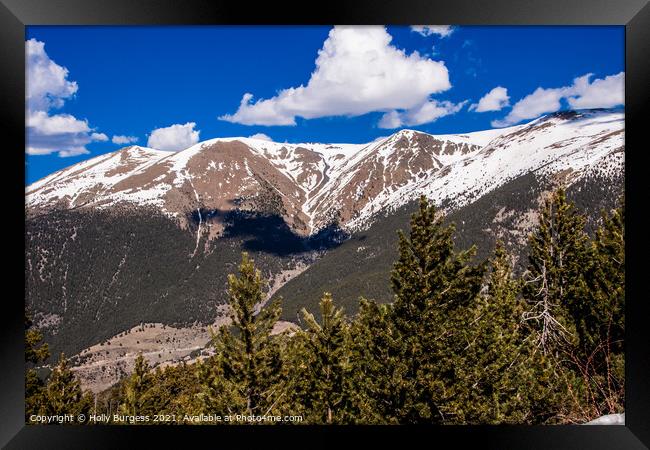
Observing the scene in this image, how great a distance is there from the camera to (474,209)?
5694 inches

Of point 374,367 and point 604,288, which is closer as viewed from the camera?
point 374,367

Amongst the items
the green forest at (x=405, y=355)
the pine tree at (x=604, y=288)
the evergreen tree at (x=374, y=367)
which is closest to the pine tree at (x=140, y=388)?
the green forest at (x=405, y=355)

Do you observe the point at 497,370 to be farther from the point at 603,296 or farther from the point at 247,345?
the point at 247,345

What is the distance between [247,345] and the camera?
362 inches

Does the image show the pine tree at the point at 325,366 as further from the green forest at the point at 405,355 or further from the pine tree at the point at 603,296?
the pine tree at the point at 603,296

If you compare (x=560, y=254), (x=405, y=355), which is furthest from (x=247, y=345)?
(x=560, y=254)

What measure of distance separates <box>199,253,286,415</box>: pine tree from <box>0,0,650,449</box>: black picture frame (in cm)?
405

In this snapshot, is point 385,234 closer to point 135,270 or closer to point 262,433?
point 135,270

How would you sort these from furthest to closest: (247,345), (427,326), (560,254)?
(560,254)
(247,345)
(427,326)

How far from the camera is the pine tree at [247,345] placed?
8625 mm
